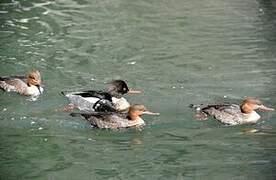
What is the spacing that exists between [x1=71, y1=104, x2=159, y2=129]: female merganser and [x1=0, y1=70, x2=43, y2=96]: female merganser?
160 centimetres

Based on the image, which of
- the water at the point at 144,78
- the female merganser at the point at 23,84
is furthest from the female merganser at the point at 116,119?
the female merganser at the point at 23,84

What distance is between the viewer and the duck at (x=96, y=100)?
37.2 feet

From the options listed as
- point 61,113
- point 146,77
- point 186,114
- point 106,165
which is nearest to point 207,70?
point 146,77

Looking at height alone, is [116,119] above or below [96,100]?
below

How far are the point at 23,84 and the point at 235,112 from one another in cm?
395

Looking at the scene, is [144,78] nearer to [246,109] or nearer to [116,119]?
[116,119]

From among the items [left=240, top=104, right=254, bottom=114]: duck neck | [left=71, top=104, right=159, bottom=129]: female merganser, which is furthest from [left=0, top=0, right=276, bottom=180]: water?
[left=240, top=104, right=254, bottom=114]: duck neck

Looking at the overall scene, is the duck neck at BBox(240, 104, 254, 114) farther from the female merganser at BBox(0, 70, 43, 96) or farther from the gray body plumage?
the female merganser at BBox(0, 70, 43, 96)

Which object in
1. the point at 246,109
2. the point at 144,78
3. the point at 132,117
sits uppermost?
the point at 246,109

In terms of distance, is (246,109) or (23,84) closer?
(246,109)

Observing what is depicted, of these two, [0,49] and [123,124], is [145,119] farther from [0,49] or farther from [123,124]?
[0,49]

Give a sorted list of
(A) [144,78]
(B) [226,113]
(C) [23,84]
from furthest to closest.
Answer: (A) [144,78] → (C) [23,84] → (B) [226,113]

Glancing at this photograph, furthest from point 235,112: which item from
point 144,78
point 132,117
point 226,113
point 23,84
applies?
point 23,84

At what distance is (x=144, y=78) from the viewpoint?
1311 centimetres
